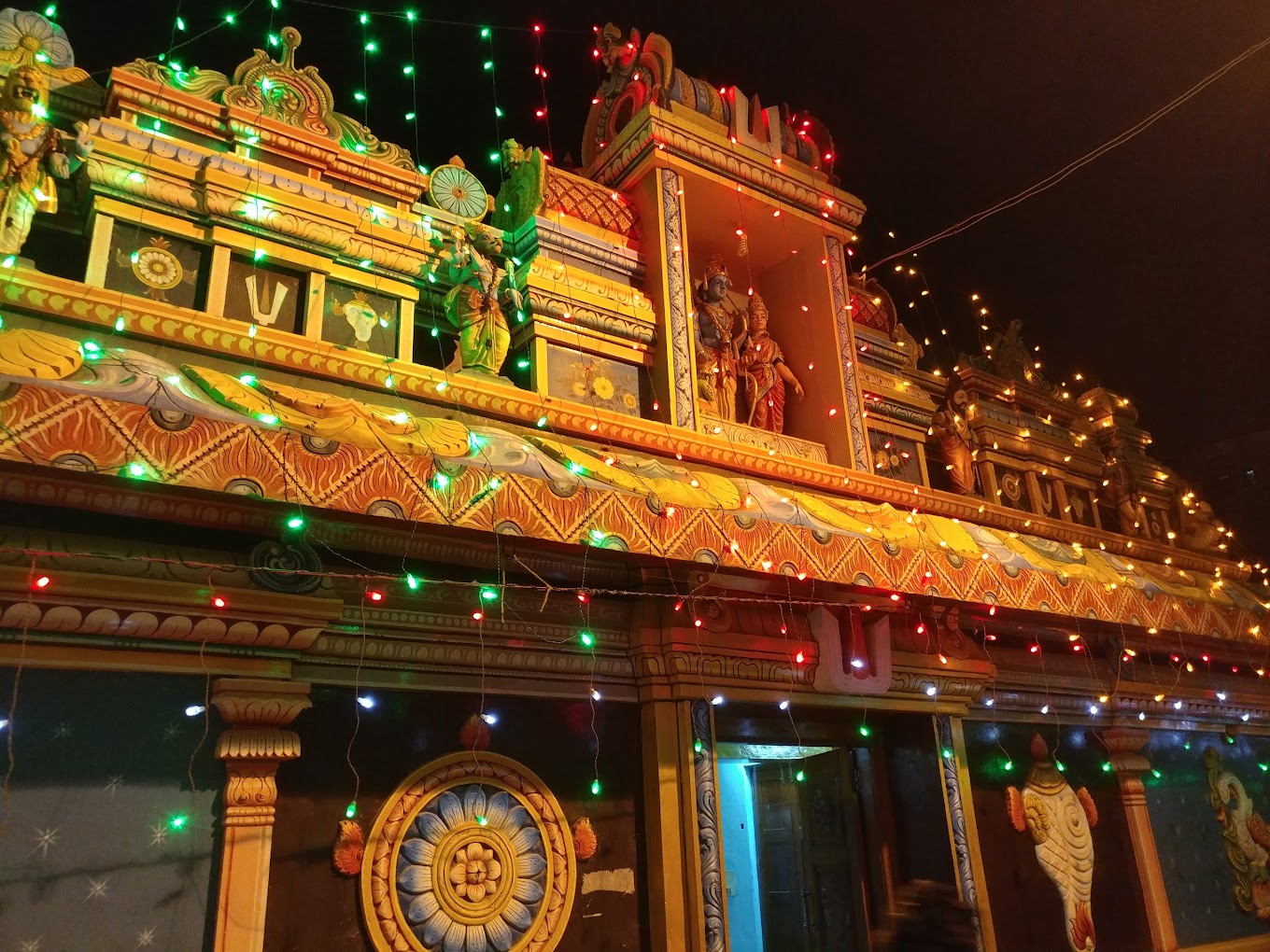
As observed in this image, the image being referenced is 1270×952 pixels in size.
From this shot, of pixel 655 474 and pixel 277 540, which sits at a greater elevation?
pixel 655 474

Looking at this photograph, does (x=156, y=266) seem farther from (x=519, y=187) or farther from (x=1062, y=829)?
(x=1062, y=829)

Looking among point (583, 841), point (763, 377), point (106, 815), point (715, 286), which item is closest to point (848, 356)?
point (763, 377)

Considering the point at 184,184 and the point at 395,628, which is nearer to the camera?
the point at 395,628

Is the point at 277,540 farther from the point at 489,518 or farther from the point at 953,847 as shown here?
the point at 953,847

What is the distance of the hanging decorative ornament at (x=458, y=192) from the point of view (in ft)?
19.6

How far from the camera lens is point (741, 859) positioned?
8.25m

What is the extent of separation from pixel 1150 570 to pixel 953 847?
134 inches

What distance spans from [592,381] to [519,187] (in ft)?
5.04

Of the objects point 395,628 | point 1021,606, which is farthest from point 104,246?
point 1021,606

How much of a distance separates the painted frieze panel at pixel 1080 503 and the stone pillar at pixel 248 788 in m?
8.36

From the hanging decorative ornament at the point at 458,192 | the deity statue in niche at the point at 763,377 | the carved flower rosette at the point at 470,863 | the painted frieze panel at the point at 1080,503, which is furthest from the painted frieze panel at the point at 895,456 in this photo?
the carved flower rosette at the point at 470,863

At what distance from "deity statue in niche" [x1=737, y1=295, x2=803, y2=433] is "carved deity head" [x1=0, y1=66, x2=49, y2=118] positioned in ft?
15.8

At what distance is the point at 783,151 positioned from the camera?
7.53 m

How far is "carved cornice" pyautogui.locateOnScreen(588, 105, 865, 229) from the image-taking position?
668cm
